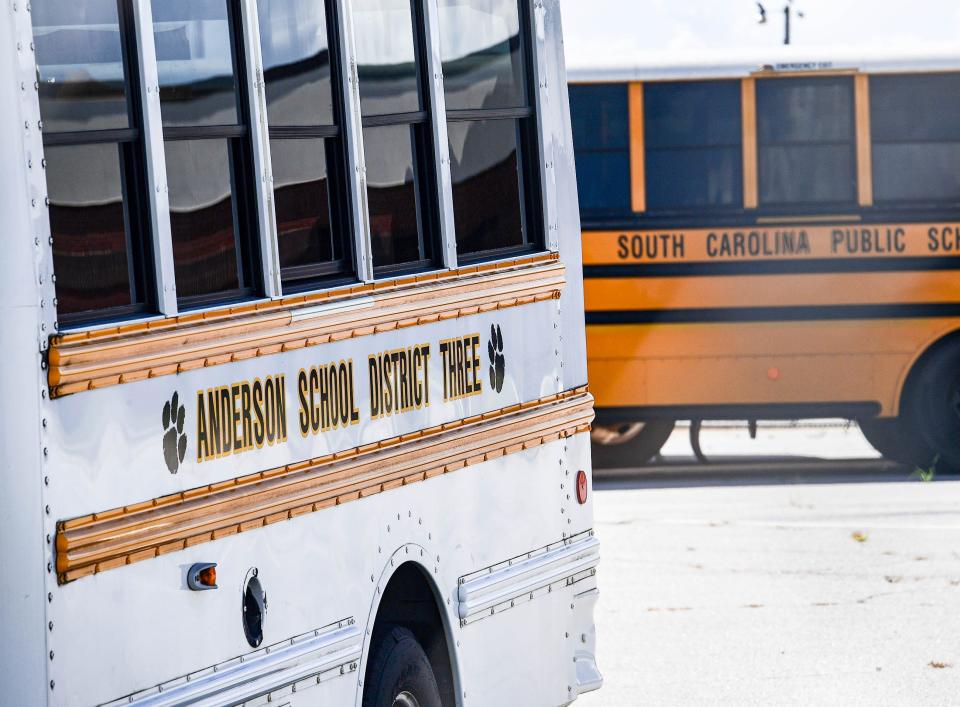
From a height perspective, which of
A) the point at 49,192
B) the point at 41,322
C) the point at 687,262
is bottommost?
the point at 687,262

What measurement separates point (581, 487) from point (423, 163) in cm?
140

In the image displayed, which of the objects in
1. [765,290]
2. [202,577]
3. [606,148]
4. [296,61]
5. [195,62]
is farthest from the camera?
[606,148]

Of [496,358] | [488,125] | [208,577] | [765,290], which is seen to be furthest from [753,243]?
[208,577]

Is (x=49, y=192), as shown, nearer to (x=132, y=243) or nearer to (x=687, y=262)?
(x=132, y=243)

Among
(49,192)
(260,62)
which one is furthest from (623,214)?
(49,192)

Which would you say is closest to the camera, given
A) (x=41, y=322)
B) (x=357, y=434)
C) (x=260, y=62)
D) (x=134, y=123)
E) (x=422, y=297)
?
(x=41, y=322)

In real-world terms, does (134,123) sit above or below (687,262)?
above

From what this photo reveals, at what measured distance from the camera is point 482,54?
5781 millimetres

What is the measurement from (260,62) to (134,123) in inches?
22.1

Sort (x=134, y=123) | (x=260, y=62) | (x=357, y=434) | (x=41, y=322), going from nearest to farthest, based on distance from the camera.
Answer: (x=41, y=322) → (x=134, y=123) → (x=260, y=62) → (x=357, y=434)

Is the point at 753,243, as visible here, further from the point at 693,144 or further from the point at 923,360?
the point at 923,360

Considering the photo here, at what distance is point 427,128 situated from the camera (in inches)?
212

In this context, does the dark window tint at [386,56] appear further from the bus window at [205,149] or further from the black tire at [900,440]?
the black tire at [900,440]

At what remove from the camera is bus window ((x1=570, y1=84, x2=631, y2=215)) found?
13836mm
